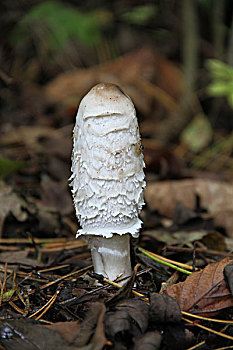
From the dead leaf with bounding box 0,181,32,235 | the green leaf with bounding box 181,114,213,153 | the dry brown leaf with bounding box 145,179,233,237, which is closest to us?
the dead leaf with bounding box 0,181,32,235

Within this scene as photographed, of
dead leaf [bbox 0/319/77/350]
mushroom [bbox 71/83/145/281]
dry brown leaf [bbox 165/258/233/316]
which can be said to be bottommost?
dry brown leaf [bbox 165/258/233/316]

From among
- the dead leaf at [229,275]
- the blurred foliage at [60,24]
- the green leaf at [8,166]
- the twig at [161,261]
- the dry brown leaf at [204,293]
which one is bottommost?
the twig at [161,261]

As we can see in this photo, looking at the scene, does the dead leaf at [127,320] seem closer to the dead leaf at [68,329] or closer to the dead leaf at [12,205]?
the dead leaf at [68,329]

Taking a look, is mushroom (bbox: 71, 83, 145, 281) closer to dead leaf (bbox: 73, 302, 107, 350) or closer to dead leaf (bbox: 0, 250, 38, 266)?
dead leaf (bbox: 73, 302, 107, 350)

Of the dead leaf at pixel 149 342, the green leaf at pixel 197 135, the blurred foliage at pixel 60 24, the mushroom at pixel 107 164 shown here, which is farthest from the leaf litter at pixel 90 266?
the blurred foliage at pixel 60 24

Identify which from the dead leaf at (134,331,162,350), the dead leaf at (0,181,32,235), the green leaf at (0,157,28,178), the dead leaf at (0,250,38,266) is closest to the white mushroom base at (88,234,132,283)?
the dead leaf at (0,250,38,266)

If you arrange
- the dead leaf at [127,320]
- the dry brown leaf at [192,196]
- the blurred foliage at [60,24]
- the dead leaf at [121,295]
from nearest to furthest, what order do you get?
1. the dead leaf at [127,320]
2. the dead leaf at [121,295]
3. the dry brown leaf at [192,196]
4. the blurred foliage at [60,24]

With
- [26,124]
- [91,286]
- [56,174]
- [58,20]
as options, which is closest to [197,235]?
[91,286]
